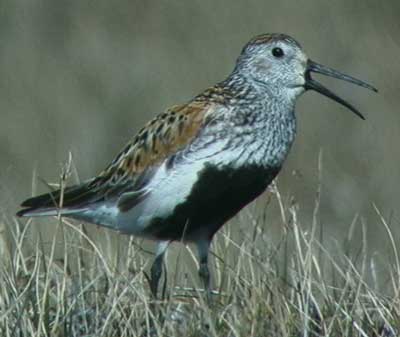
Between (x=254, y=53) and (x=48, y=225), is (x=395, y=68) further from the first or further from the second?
(x=254, y=53)

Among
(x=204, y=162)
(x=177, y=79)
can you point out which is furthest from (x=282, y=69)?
(x=177, y=79)

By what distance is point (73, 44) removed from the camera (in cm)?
1361

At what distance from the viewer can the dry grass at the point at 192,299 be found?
634 cm

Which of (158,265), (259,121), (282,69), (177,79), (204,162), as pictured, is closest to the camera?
(204,162)

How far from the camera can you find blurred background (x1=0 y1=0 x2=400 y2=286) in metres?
11.8

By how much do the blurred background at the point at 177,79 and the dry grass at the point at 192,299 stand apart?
4.05 metres

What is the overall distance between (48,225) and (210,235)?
3009 mm

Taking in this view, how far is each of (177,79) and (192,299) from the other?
5986 mm

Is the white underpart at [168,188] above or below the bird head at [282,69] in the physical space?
below

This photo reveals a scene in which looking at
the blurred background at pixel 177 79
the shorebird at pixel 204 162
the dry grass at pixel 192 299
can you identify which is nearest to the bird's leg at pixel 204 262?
the shorebird at pixel 204 162

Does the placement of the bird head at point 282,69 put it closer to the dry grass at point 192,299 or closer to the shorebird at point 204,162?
the shorebird at point 204,162

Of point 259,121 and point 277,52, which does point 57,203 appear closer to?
point 259,121

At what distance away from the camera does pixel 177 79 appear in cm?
1269

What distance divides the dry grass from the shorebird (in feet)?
0.58
